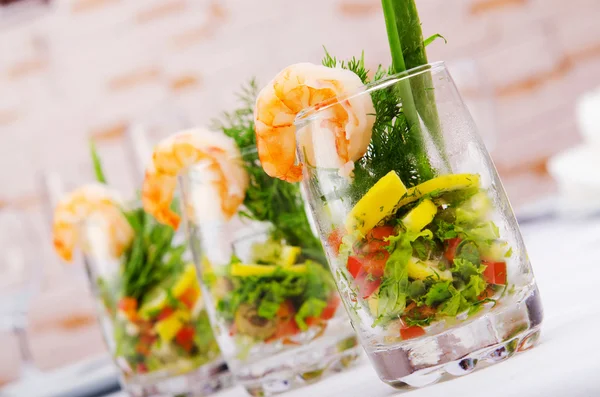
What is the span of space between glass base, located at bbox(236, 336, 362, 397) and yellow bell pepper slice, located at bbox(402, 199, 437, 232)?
0.20 meters

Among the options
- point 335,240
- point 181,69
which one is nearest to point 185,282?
point 335,240

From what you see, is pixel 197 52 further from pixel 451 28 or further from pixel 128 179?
pixel 451 28

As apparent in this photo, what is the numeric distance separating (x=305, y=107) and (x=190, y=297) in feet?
1.03

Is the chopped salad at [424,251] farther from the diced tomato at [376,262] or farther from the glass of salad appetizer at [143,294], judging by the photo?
the glass of salad appetizer at [143,294]

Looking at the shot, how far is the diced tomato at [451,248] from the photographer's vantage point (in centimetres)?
44

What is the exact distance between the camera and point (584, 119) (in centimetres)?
100

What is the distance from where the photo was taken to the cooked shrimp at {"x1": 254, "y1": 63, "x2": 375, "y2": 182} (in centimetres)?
44

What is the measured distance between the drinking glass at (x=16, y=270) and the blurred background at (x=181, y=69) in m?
0.64

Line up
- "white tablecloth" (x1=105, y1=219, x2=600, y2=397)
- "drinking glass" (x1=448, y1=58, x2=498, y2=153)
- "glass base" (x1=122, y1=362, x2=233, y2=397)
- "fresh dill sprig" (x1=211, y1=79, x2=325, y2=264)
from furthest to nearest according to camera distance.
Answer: "drinking glass" (x1=448, y1=58, x2=498, y2=153) → "glass base" (x1=122, y1=362, x2=233, y2=397) → "fresh dill sprig" (x1=211, y1=79, x2=325, y2=264) → "white tablecloth" (x1=105, y1=219, x2=600, y2=397)

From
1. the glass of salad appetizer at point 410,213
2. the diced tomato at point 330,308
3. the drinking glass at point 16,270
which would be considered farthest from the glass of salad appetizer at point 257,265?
the drinking glass at point 16,270

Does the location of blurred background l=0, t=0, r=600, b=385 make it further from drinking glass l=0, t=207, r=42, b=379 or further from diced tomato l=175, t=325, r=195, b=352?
diced tomato l=175, t=325, r=195, b=352

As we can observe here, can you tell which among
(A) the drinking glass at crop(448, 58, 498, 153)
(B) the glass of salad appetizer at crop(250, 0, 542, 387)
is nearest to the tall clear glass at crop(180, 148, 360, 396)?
(B) the glass of salad appetizer at crop(250, 0, 542, 387)

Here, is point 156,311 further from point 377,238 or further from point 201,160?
point 377,238

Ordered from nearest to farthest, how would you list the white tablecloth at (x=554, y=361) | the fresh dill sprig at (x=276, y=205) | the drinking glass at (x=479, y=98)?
the white tablecloth at (x=554, y=361), the fresh dill sprig at (x=276, y=205), the drinking glass at (x=479, y=98)
